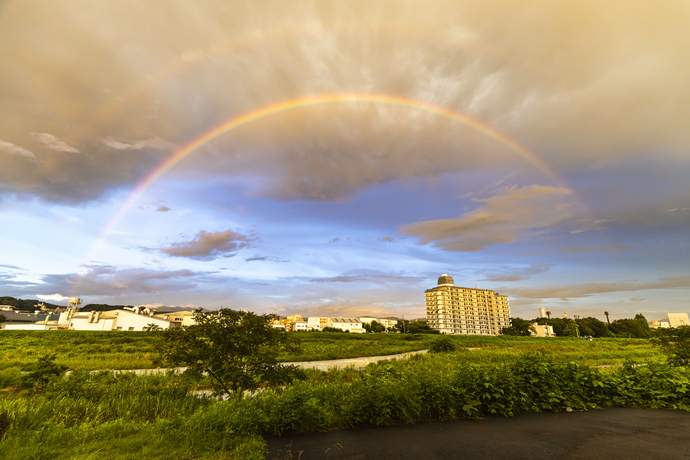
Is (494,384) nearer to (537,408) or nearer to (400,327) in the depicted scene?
(537,408)

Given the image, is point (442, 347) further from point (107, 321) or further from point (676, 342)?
point (107, 321)

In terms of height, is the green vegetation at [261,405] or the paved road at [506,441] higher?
the green vegetation at [261,405]

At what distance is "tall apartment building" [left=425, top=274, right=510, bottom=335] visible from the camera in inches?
6885

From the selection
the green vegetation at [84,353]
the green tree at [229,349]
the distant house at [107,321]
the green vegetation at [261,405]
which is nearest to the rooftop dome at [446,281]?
the distant house at [107,321]

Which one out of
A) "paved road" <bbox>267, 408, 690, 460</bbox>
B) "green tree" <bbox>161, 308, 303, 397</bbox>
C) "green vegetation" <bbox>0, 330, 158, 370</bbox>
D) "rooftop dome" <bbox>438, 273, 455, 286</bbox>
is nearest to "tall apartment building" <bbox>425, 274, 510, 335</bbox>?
"rooftop dome" <bbox>438, 273, 455, 286</bbox>

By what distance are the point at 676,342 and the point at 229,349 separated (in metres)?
24.1

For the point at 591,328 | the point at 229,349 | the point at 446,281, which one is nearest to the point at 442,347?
the point at 229,349

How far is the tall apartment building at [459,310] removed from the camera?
174875mm

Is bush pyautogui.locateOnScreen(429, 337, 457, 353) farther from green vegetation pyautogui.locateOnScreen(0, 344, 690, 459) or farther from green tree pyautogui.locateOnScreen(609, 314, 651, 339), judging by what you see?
green tree pyautogui.locateOnScreen(609, 314, 651, 339)

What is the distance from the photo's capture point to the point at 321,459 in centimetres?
596

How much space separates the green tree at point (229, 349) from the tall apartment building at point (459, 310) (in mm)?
174278

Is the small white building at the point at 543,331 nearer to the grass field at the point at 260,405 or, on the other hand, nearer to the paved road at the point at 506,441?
the grass field at the point at 260,405

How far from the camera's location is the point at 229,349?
931 centimetres

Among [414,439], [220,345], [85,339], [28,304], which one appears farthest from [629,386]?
[28,304]
